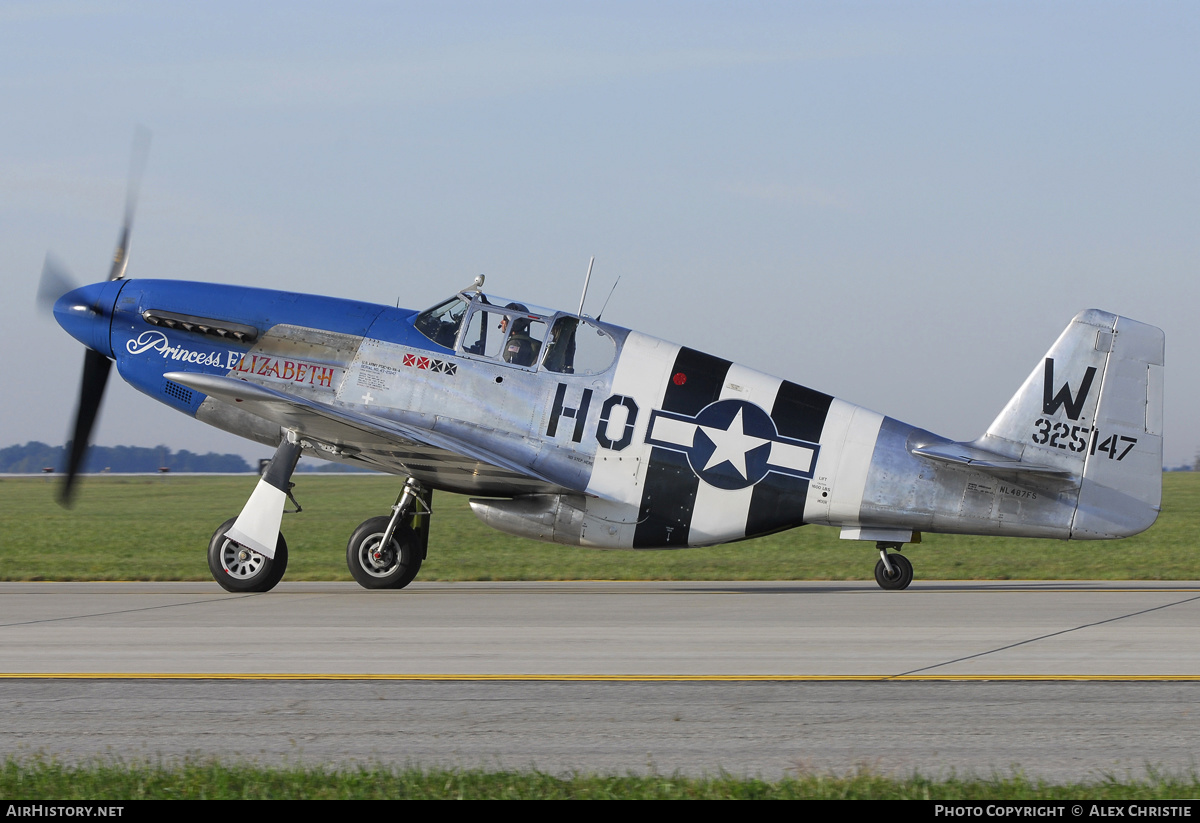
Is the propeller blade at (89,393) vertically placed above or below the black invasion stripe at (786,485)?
below

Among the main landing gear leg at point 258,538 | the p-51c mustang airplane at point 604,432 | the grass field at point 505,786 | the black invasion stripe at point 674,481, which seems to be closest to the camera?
the grass field at point 505,786

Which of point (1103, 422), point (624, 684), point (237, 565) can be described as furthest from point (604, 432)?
point (624, 684)

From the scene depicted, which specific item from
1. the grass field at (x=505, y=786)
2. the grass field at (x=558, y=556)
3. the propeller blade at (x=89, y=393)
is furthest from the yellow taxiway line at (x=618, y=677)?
the grass field at (x=558, y=556)

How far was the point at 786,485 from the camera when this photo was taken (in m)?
13.8

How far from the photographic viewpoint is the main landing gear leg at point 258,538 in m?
14.1

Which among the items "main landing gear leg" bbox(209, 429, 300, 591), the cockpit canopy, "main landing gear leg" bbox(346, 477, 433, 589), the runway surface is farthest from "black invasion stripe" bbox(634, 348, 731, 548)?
"main landing gear leg" bbox(209, 429, 300, 591)

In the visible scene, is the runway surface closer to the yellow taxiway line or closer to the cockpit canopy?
the yellow taxiway line

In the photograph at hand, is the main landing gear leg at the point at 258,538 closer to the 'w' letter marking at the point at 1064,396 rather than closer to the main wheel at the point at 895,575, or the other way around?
the main wheel at the point at 895,575

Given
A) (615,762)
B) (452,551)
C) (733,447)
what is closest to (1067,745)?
(615,762)

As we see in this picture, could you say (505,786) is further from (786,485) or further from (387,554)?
(387,554)

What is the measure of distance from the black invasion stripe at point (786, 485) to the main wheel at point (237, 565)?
573cm

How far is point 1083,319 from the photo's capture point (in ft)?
45.0

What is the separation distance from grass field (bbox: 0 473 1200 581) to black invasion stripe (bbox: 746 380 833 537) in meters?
4.19
